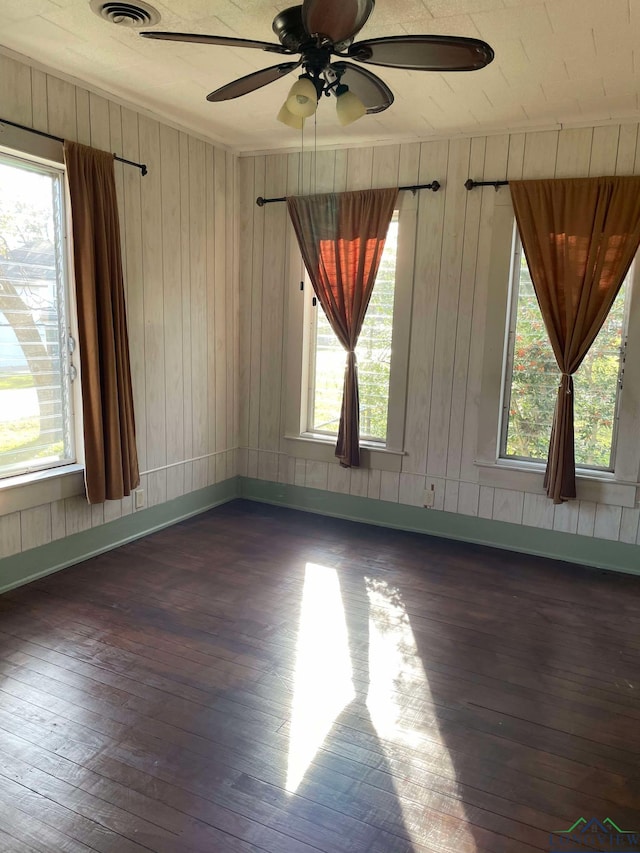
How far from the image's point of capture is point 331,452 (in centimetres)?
468

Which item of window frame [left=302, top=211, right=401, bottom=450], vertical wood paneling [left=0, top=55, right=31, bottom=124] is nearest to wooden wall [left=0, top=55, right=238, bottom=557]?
vertical wood paneling [left=0, top=55, right=31, bottom=124]

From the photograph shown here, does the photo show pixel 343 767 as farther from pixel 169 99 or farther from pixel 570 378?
pixel 169 99

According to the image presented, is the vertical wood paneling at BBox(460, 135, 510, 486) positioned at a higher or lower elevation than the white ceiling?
lower

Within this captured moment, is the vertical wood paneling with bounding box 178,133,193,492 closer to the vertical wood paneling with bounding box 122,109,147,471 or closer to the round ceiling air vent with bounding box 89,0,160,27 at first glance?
the vertical wood paneling with bounding box 122,109,147,471

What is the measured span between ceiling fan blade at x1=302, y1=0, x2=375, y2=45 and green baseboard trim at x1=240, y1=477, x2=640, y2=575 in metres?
3.13

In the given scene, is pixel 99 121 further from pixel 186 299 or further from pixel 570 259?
pixel 570 259

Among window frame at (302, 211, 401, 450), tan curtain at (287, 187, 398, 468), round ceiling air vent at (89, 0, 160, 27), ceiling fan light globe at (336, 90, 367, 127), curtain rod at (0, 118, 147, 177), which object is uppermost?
round ceiling air vent at (89, 0, 160, 27)

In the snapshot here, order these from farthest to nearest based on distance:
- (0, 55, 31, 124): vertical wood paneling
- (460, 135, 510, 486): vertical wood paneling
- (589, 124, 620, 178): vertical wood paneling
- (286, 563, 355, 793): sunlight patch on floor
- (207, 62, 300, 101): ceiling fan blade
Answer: (460, 135, 510, 486): vertical wood paneling, (589, 124, 620, 178): vertical wood paneling, (0, 55, 31, 124): vertical wood paneling, (207, 62, 300, 101): ceiling fan blade, (286, 563, 355, 793): sunlight patch on floor

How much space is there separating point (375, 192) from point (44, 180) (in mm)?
2117

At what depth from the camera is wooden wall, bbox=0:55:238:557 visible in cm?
337

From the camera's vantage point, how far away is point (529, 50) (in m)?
2.77

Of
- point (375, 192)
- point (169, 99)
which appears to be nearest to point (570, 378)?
point (375, 192)

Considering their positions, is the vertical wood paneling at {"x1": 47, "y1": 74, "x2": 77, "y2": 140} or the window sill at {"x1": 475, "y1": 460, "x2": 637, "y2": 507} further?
the window sill at {"x1": 475, "y1": 460, "x2": 637, "y2": 507}

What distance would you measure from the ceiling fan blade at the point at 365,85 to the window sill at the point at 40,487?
2.51 meters
